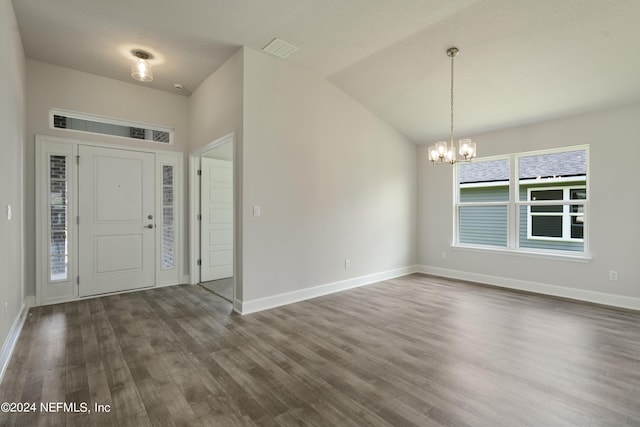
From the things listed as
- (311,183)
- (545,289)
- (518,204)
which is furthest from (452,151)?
(545,289)

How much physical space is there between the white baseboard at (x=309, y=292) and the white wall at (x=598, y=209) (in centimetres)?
166

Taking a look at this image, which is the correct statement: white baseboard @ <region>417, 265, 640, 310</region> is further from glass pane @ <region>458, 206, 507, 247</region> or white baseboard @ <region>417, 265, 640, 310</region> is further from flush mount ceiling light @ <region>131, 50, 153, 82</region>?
flush mount ceiling light @ <region>131, 50, 153, 82</region>

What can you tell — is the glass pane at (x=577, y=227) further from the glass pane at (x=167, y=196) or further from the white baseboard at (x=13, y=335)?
the white baseboard at (x=13, y=335)

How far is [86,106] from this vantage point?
14.0ft

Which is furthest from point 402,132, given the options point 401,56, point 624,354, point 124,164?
point 124,164

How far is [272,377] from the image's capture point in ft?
7.44

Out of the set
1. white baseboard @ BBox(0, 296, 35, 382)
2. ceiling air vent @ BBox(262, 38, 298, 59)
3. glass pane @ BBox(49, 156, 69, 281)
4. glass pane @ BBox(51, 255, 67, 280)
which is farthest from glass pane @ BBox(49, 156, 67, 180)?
ceiling air vent @ BBox(262, 38, 298, 59)

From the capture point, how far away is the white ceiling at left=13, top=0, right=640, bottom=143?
295 cm

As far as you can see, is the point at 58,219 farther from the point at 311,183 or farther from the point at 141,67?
the point at 311,183

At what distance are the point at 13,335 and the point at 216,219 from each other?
2833mm

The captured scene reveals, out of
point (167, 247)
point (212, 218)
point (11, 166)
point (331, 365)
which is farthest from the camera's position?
point (212, 218)

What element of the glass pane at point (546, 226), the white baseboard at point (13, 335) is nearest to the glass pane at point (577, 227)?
the glass pane at point (546, 226)

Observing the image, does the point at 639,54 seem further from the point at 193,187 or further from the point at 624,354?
the point at 193,187

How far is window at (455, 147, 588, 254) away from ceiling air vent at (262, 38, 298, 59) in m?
3.71
